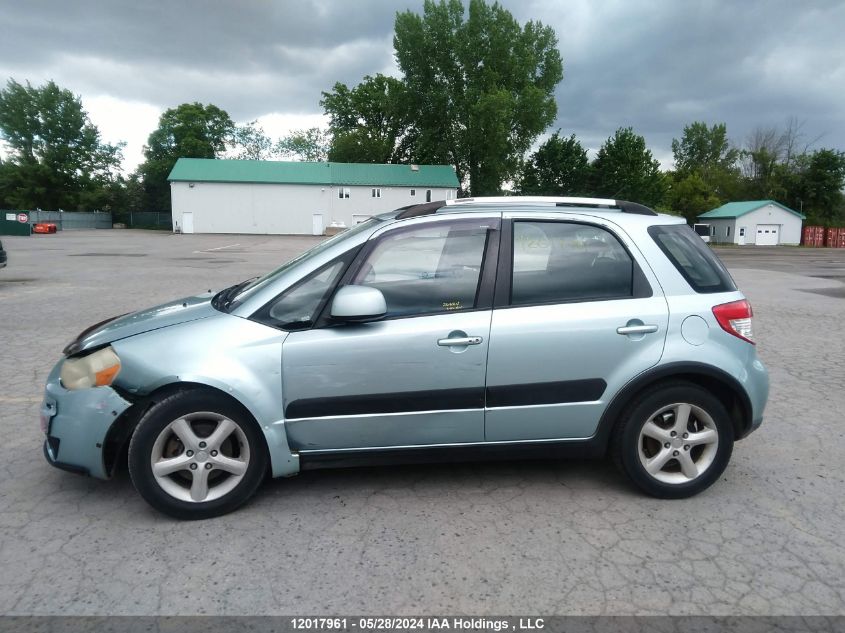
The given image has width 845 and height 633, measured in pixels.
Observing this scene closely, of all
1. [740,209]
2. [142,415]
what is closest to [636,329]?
[142,415]

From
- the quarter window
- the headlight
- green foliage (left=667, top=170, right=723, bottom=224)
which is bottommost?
the headlight

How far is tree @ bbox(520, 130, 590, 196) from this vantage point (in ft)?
182

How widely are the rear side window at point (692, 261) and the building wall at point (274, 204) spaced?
54265 millimetres

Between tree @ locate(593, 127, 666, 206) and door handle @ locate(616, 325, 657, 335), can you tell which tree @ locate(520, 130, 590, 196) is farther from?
door handle @ locate(616, 325, 657, 335)

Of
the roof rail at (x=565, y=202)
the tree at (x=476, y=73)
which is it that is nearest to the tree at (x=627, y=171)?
the tree at (x=476, y=73)

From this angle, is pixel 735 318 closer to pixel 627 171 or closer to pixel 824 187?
pixel 627 171

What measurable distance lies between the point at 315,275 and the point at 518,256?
1.18m

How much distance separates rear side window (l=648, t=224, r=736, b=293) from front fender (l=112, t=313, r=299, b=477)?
232 cm

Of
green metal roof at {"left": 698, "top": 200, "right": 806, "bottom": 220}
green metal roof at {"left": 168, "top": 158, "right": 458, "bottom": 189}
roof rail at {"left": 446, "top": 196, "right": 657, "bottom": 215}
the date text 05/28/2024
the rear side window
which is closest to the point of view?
the date text 05/28/2024

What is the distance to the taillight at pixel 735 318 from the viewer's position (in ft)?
11.8

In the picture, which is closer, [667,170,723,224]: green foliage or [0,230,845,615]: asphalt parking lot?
[0,230,845,615]: asphalt parking lot

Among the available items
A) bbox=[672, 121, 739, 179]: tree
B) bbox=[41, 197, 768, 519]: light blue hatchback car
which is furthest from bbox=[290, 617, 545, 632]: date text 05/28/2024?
bbox=[672, 121, 739, 179]: tree

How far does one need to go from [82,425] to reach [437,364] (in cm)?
190

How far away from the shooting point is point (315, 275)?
140 inches
